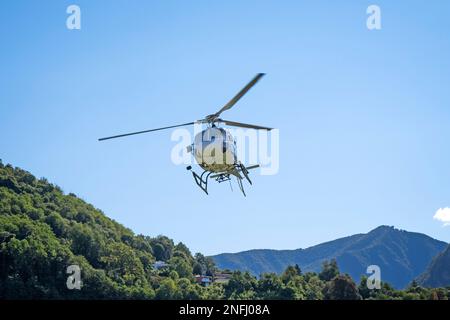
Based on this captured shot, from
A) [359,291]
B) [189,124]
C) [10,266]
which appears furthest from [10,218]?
[189,124]

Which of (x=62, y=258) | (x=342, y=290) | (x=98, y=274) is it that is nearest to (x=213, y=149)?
(x=342, y=290)

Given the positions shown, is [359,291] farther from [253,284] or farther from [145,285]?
[145,285]

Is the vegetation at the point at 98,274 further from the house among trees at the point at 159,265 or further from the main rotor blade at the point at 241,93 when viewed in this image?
the main rotor blade at the point at 241,93

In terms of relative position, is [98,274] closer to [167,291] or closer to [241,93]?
[167,291]

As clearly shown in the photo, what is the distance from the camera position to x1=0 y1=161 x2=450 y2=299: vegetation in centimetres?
14025

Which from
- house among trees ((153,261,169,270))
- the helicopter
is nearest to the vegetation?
house among trees ((153,261,169,270))

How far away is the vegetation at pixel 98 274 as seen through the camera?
14025 cm

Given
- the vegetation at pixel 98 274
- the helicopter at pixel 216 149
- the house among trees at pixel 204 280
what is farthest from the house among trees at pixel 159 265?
the helicopter at pixel 216 149

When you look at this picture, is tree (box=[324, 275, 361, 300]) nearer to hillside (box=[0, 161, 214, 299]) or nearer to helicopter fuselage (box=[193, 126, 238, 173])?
hillside (box=[0, 161, 214, 299])

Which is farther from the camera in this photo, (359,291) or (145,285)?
(145,285)

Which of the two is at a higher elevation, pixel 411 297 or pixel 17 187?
pixel 17 187

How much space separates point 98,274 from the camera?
14900 cm
